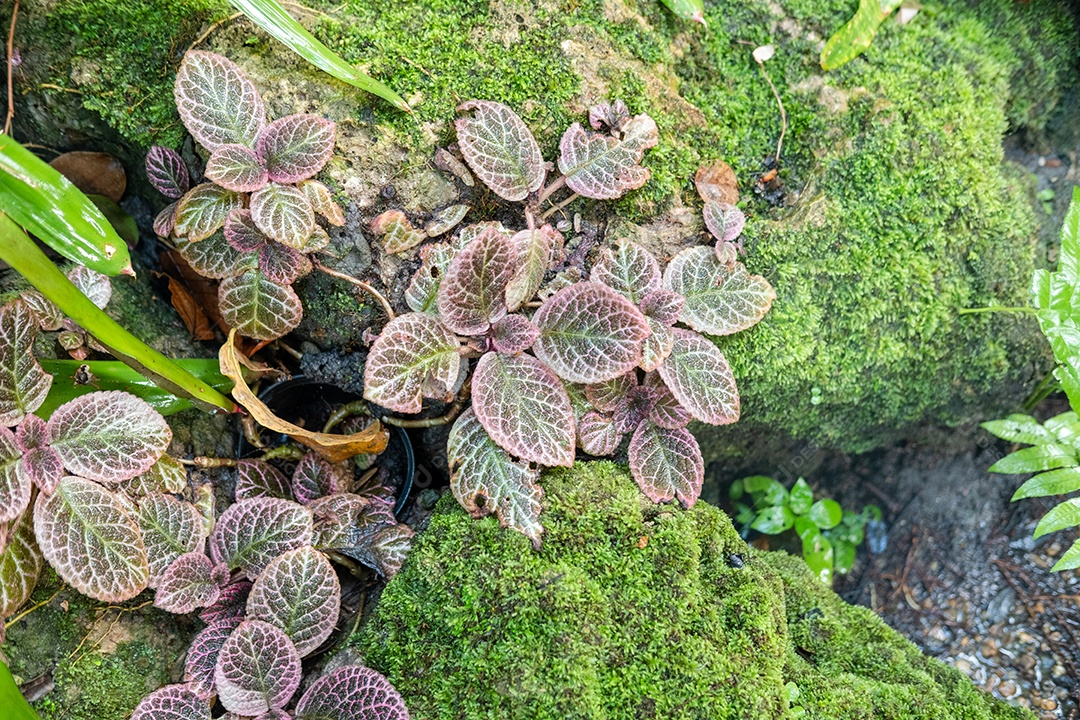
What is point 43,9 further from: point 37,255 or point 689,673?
point 689,673

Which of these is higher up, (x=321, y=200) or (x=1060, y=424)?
(x=1060, y=424)

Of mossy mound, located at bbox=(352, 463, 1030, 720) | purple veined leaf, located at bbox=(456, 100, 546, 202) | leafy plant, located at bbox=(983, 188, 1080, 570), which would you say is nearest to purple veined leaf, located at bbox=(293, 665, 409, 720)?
mossy mound, located at bbox=(352, 463, 1030, 720)

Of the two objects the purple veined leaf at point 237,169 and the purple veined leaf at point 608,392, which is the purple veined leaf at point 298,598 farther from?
the purple veined leaf at point 237,169

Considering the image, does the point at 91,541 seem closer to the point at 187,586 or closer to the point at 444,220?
the point at 187,586

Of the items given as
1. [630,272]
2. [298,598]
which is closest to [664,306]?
[630,272]

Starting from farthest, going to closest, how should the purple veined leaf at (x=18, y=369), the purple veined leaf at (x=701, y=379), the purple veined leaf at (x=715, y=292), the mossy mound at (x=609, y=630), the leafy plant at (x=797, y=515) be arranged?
the leafy plant at (x=797, y=515), the purple veined leaf at (x=715, y=292), the purple veined leaf at (x=701, y=379), the purple veined leaf at (x=18, y=369), the mossy mound at (x=609, y=630)

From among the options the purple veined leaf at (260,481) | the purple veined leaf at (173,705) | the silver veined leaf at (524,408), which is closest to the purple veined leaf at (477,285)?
the silver veined leaf at (524,408)
